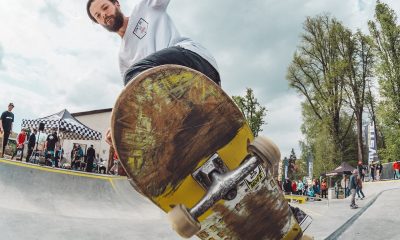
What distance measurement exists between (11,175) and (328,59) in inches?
997

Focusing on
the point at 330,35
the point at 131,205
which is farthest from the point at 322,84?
the point at 131,205

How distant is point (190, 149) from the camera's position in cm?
175

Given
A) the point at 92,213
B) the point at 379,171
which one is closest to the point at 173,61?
the point at 92,213

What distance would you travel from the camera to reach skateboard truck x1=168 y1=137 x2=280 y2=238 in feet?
4.69

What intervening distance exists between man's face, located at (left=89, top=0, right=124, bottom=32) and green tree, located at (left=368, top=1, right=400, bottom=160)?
80.3ft

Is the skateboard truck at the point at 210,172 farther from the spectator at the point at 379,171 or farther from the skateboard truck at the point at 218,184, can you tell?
the spectator at the point at 379,171

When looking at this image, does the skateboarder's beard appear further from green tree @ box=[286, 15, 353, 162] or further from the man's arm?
green tree @ box=[286, 15, 353, 162]

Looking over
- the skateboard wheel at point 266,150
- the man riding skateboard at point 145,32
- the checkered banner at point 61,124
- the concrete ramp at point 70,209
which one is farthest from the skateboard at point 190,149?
the checkered banner at point 61,124

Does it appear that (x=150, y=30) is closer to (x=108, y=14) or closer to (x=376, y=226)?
(x=108, y=14)

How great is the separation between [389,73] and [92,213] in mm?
23775

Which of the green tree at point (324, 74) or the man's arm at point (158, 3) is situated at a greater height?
the green tree at point (324, 74)

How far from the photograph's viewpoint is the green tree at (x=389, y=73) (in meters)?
22.6

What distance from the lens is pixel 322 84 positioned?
26578mm

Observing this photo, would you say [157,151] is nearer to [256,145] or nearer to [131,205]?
[256,145]
